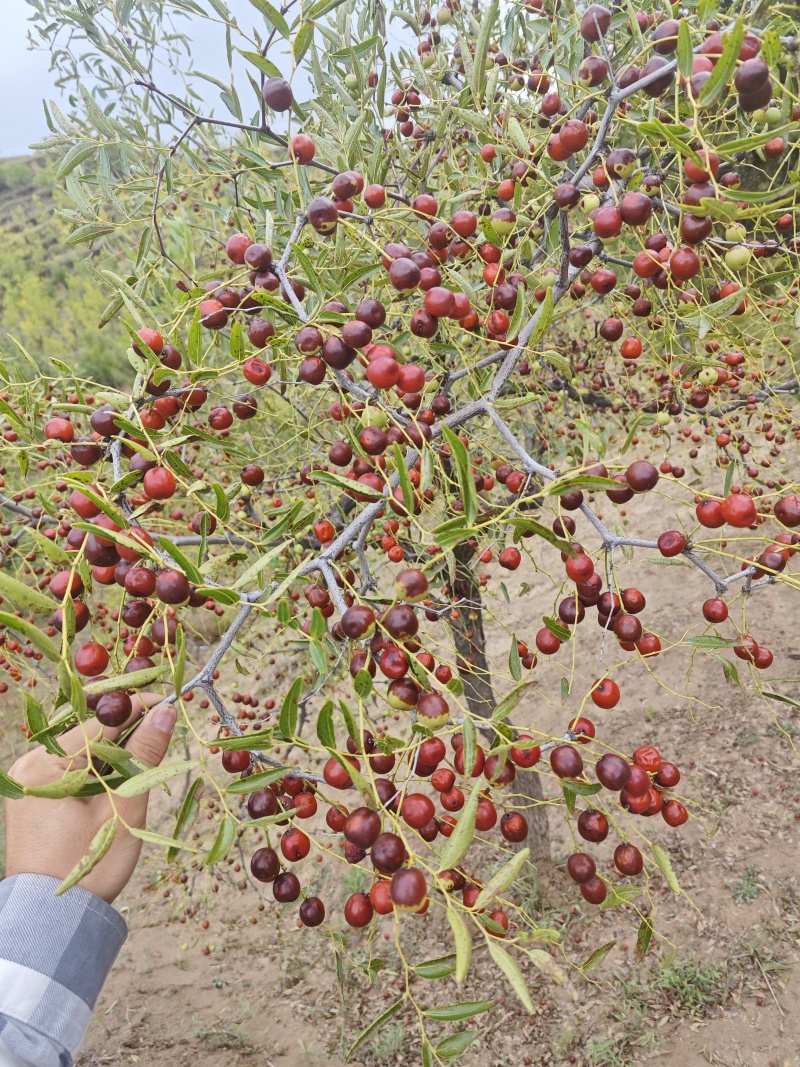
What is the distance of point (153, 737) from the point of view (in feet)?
4.31

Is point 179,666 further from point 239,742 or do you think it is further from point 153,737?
point 153,737

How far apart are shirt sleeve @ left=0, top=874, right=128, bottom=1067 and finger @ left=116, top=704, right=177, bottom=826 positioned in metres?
0.20

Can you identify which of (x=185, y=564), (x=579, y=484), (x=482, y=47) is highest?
(x=482, y=47)

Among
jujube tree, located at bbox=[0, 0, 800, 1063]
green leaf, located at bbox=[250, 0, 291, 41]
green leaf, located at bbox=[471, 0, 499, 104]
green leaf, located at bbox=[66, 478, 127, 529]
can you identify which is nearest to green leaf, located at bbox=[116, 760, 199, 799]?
jujube tree, located at bbox=[0, 0, 800, 1063]

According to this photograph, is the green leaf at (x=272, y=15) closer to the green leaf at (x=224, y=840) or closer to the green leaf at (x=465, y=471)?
the green leaf at (x=465, y=471)

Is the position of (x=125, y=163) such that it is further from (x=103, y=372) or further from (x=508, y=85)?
(x=103, y=372)

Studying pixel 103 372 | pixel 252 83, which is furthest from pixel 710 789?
pixel 103 372

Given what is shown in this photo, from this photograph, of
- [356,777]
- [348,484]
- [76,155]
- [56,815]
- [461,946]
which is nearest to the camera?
[461,946]

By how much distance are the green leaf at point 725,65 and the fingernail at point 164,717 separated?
1.33 m

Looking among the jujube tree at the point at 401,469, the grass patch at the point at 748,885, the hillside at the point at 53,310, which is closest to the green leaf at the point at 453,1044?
the jujube tree at the point at 401,469

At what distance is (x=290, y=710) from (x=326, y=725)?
0.12 m

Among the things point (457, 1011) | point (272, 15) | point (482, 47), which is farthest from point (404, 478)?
point (482, 47)

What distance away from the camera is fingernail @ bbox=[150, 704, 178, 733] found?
1130 mm

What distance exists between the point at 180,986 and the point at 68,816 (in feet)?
13.0
